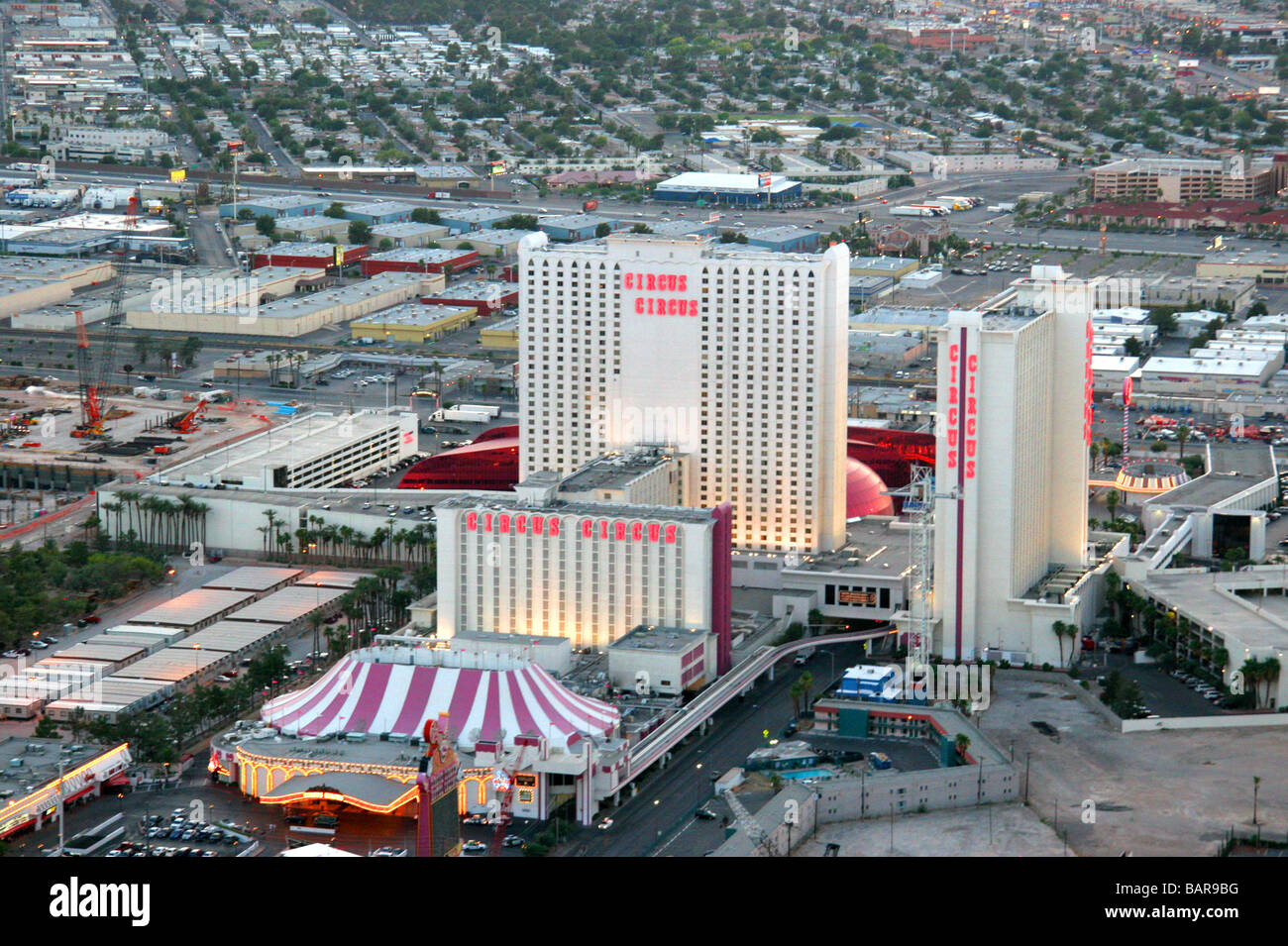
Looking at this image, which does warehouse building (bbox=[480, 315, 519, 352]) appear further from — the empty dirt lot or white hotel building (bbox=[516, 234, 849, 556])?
the empty dirt lot

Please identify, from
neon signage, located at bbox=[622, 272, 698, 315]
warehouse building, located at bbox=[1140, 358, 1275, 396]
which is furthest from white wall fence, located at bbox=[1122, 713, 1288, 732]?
warehouse building, located at bbox=[1140, 358, 1275, 396]

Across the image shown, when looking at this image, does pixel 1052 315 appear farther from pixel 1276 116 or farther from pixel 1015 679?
pixel 1276 116

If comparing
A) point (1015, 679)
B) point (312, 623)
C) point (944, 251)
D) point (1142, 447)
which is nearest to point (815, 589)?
point (1015, 679)

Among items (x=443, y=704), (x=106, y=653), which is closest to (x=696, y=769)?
(x=443, y=704)

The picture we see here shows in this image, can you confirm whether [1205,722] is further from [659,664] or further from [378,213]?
[378,213]


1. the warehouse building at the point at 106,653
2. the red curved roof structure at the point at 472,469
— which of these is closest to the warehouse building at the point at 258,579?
the warehouse building at the point at 106,653

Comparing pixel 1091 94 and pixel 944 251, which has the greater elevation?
pixel 1091 94
